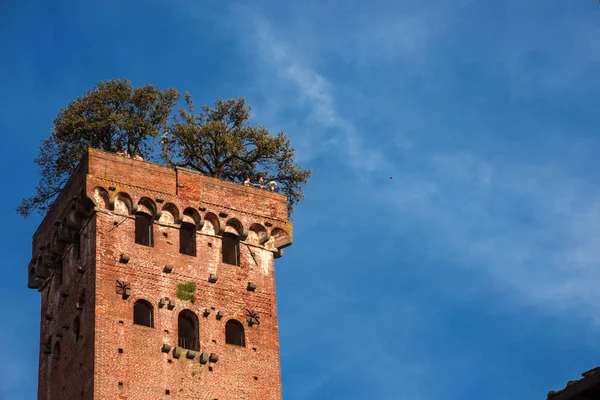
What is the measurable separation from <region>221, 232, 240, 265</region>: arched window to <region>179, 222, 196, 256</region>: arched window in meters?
1.25

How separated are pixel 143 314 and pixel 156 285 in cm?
112

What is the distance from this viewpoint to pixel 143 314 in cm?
4922

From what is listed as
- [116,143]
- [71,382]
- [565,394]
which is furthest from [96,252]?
[565,394]

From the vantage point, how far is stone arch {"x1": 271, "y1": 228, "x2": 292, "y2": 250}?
53156 mm

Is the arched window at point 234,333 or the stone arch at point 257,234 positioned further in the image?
the stone arch at point 257,234

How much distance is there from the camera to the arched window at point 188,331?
4897 cm

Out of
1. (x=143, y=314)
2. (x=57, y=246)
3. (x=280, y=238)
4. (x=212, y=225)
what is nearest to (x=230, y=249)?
(x=212, y=225)

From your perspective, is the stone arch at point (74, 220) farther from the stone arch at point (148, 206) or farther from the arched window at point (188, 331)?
the arched window at point (188, 331)

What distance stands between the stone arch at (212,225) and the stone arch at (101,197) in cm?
382

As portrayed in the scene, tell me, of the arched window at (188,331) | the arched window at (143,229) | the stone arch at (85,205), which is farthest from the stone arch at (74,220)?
the arched window at (188,331)

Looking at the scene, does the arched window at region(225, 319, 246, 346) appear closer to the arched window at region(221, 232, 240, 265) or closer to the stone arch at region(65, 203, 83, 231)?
the arched window at region(221, 232, 240, 265)

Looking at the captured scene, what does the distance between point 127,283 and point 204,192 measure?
18.2 feet

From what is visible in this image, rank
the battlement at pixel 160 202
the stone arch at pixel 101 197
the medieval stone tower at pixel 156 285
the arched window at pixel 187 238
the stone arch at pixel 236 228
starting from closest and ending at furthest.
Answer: the medieval stone tower at pixel 156 285 → the stone arch at pixel 101 197 → the battlement at pixel 160 202 → the arched window at pixel 187 238 → the stone arch at pixel 236 228

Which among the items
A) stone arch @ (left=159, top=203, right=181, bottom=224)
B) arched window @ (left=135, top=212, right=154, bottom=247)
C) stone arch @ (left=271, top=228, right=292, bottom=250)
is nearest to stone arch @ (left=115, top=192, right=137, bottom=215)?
arched window @ (left=135, top=212, right=154, bottom=247)
